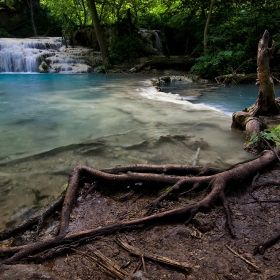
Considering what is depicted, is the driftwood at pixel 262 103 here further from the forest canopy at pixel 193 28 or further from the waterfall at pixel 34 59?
the waterfall at pixel 34 59

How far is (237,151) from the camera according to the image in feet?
14.2

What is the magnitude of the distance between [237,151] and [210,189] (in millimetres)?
2211

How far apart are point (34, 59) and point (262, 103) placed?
1945 cm

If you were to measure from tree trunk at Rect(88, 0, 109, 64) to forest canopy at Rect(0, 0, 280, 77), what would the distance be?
0.36 m

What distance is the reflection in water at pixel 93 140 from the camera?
3.44m

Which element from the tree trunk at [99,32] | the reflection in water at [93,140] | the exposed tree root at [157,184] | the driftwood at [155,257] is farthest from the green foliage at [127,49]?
the driftwood at [155,257]

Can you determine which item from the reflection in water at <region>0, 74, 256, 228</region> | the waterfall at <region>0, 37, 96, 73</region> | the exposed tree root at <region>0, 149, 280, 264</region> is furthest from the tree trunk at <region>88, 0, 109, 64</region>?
the exposed tree root at <region>0, 149, 280, 264</region>

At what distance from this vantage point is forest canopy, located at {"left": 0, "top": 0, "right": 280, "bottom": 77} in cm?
1584

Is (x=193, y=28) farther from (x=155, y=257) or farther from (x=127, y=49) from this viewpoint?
(x=155, y=257)

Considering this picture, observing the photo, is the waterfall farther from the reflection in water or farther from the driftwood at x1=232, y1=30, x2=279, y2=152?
the driftwood at x1=232, y1=30, x2=279, y2=152

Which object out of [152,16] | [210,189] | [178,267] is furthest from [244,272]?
[152,16]

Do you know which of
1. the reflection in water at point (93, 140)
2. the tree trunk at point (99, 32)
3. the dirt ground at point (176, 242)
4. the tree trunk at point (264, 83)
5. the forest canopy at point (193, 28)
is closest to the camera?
the dirt ground at point (176, 242)

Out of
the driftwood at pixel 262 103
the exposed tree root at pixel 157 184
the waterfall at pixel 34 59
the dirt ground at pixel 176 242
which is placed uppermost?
the waterfall at pixel 34 59

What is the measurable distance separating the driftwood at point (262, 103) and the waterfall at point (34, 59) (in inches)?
680
